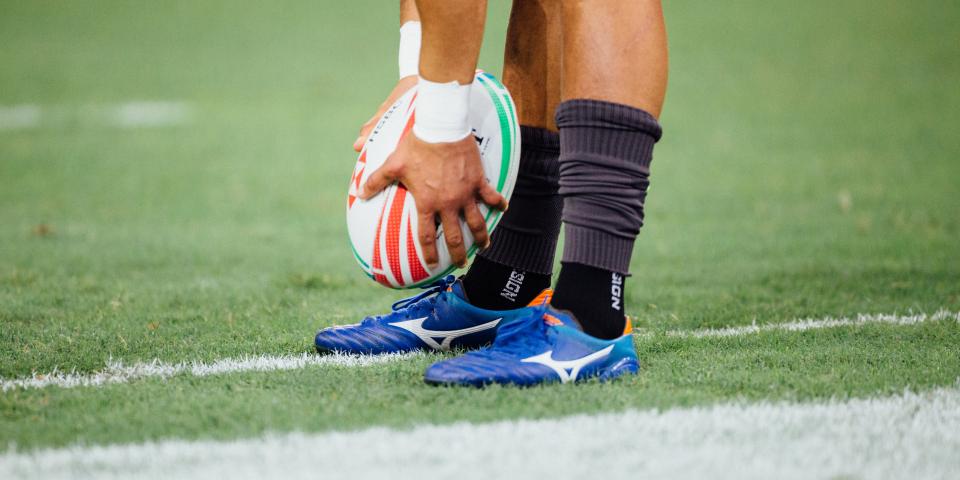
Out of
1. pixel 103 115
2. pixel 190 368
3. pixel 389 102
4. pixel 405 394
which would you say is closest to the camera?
pixel 405 394

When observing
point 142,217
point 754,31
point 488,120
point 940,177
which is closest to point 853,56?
point 754,31

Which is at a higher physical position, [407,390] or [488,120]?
[488,120]

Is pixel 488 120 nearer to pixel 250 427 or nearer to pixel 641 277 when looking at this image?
pixel 250 427

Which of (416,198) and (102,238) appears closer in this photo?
(416,198)

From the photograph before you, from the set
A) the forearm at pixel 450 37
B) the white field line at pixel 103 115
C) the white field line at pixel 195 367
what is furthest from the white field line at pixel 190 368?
the white field line at pixel 103 115

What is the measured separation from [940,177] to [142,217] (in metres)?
4.68

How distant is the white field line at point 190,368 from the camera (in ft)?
6.84

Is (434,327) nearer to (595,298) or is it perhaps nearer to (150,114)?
(595,298)

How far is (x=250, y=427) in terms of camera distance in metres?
1.72

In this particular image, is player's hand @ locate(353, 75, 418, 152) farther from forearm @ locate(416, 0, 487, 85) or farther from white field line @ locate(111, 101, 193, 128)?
white field line @ locate(111, 101, 193, 128)

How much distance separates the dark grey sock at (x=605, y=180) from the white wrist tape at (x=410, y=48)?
572 millimetres

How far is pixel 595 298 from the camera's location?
208 cm

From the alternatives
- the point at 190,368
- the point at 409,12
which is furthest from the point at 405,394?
the point at 409,12

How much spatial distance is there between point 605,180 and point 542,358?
14.8 inches
